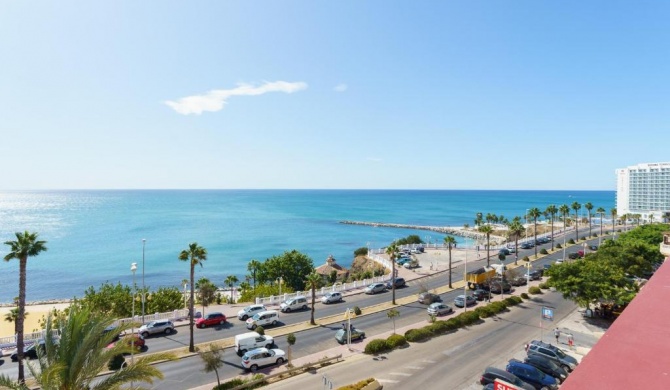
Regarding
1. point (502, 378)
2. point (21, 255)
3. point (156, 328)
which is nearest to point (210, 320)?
point (156, 328)

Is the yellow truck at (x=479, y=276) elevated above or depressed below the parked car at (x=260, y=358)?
above

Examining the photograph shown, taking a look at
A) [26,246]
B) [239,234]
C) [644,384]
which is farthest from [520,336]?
[239,234]

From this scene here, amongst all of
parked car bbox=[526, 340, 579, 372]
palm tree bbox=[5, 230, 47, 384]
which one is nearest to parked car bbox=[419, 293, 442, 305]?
parked car bbox=[526, 340, 579, 372]

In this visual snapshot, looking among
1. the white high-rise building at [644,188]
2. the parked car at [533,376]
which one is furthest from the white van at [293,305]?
the white high-rise building at [644,188]

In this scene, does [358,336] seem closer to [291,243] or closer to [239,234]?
[291,243]

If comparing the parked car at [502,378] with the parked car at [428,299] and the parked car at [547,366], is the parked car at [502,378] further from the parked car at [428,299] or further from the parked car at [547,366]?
the parked car at [428,299]
